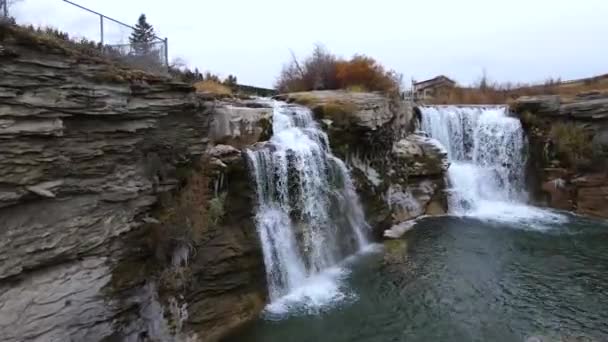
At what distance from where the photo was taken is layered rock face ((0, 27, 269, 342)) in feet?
18.1

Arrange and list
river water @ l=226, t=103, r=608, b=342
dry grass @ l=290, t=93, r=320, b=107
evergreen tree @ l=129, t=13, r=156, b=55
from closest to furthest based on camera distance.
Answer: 1. river water @ l=226, t=103, r=608, b=342
2. evergreen tree @ l=129, t=13, r=156, b=55
3. dry grass @ l=290, t=93, r=320, b=107

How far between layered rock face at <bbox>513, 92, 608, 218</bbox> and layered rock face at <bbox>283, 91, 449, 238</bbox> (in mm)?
4115

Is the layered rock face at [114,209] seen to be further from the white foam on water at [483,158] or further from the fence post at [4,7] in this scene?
the white foam on water at [483,158]

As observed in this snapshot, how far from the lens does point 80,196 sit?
626 cm

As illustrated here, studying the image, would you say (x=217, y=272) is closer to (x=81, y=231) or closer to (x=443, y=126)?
(x=81, y=231)

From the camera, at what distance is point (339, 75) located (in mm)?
18250

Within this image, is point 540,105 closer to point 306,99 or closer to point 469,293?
point 306,99

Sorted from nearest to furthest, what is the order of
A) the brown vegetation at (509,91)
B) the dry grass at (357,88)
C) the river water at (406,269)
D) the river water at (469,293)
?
Answer: the river water at (469,293), the river water at (406,269), the dry grass at (357,88), the brown vegetation at (509,91)

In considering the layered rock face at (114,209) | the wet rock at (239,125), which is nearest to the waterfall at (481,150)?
the wet rock at (239,125)

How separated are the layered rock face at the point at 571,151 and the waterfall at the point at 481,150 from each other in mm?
623

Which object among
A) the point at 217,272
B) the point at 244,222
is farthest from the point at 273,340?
the point at 244,222

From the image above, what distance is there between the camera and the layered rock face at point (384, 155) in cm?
1282

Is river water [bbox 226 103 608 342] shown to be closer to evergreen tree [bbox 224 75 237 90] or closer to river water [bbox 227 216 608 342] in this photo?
river water [bbox 227 216 608 342]

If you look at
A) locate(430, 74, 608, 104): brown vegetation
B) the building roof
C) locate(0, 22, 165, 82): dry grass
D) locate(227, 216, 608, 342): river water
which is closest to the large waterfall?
locate(227, 216, 608, 342): river water
